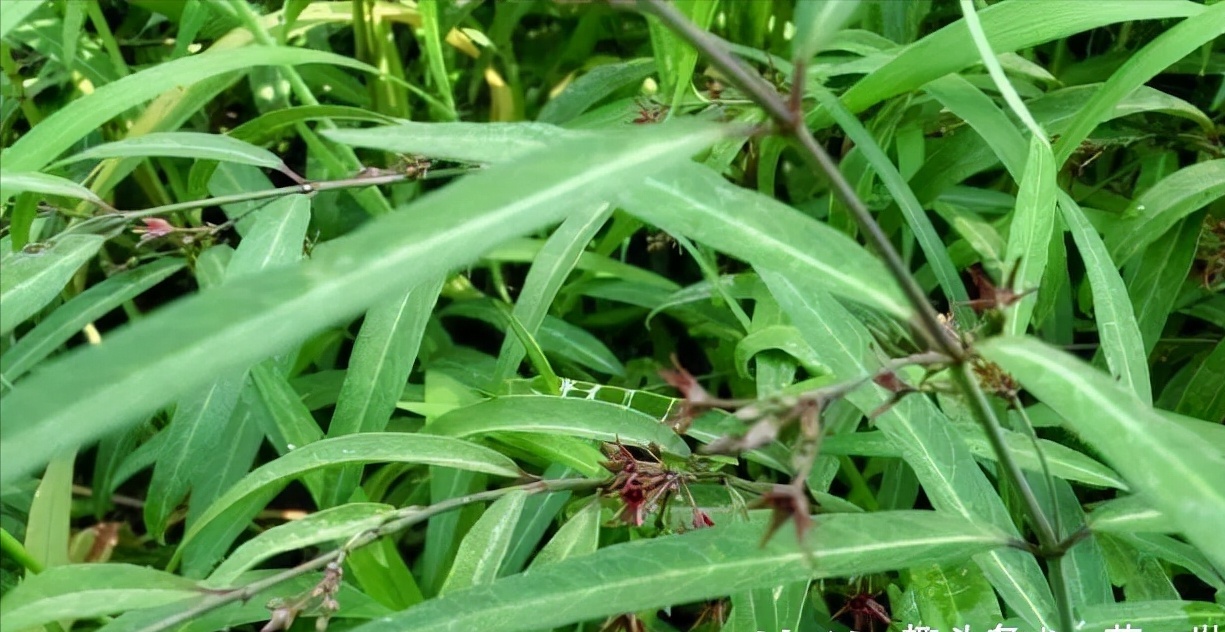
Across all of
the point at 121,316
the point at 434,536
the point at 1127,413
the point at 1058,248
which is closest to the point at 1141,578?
the point at 1058,248

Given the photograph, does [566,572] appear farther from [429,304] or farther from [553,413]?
[429,304]

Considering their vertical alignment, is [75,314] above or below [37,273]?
below

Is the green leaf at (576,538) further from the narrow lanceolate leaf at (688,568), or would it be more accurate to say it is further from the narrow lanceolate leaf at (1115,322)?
the narrow lanceolate leaf at (1115,322)

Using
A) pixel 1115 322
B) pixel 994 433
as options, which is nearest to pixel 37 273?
pixel 994 433

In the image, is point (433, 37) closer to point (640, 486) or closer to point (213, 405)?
point (213, 405)

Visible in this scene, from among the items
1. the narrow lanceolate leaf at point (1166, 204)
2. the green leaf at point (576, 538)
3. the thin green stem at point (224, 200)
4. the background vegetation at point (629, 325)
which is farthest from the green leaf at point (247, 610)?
the narrow lanceolate leaf at point (1166, 204)
